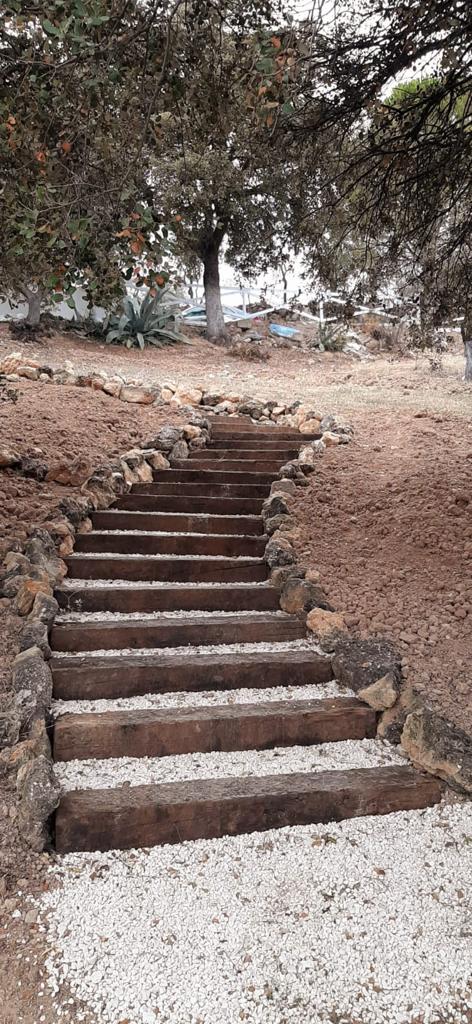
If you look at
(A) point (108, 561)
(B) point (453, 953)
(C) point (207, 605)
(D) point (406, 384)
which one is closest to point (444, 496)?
(C) point (207, 605)

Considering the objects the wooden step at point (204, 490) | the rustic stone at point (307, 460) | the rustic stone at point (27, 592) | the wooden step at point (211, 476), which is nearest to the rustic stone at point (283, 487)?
the wooden step at point (204, 490)

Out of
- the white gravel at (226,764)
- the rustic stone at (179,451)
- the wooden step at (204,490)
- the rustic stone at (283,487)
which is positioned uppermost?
the rustic stone at (179,451)

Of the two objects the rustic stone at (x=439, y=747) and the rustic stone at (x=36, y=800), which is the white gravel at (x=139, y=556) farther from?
the rustic stone at (x=36, y=800)

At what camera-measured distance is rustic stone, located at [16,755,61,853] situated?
2.40 meters

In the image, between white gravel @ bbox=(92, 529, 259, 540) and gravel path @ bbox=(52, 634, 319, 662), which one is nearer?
gravel path @ bbox=(52, 634, 319, 662)

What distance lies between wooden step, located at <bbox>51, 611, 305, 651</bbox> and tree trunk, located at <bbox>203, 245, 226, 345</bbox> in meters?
12.1

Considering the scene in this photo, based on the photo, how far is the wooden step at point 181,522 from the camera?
206 inches

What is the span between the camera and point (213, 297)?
1523 cm

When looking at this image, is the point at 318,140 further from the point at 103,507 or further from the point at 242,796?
the point at 242,796

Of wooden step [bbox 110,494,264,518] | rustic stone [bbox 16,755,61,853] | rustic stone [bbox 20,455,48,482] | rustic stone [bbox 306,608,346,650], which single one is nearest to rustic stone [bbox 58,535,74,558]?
wooden step [bbox 110,494,264,518]

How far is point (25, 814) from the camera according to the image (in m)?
2.42

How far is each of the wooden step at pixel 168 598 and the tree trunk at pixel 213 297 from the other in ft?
38.5

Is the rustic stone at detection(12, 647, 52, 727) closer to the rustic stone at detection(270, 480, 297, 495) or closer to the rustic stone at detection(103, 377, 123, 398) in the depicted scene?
the rustic stone at detection(270, 480, 297, 495)

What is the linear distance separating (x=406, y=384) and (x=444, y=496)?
613 centimetres
